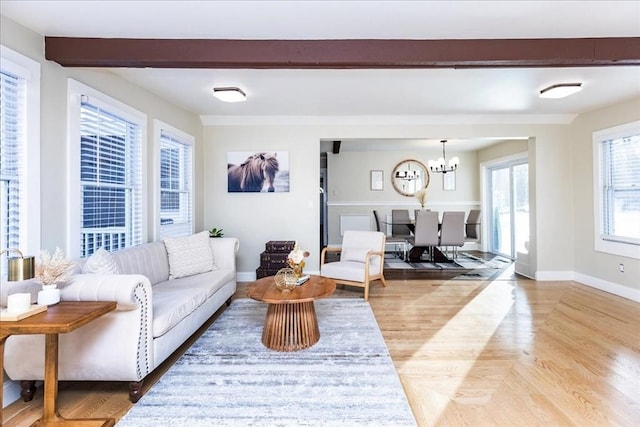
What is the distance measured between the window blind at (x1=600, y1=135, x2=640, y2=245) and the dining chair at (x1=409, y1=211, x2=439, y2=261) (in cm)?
228

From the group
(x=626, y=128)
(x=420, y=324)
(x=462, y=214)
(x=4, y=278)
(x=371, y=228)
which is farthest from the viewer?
(x=371, y=228)

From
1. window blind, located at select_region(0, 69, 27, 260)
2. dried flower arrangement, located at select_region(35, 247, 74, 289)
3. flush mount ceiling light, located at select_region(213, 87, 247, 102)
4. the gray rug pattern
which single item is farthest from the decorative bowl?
the gray rug pattern

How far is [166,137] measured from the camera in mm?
3875

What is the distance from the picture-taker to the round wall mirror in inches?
304

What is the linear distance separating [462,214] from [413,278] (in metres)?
1.78

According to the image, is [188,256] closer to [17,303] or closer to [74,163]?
[74,163]

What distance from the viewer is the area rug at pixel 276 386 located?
5.60 ft

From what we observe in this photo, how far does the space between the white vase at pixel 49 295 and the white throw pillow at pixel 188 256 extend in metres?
1.48

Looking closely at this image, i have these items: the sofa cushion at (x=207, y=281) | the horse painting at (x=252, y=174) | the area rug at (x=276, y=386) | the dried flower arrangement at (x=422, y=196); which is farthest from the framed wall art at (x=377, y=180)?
the area rug at (x=276, y=386)

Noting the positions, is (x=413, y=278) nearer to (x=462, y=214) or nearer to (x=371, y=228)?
(x=462, y=214)

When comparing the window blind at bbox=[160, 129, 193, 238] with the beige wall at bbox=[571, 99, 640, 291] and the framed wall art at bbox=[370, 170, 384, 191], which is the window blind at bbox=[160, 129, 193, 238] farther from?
the beige wall at bbox=[571, 99, 640, 291]

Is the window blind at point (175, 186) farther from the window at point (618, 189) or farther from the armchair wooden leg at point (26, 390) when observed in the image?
the window at point (618, 189)

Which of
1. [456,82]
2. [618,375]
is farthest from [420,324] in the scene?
[456,82]

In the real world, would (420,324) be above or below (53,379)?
below
